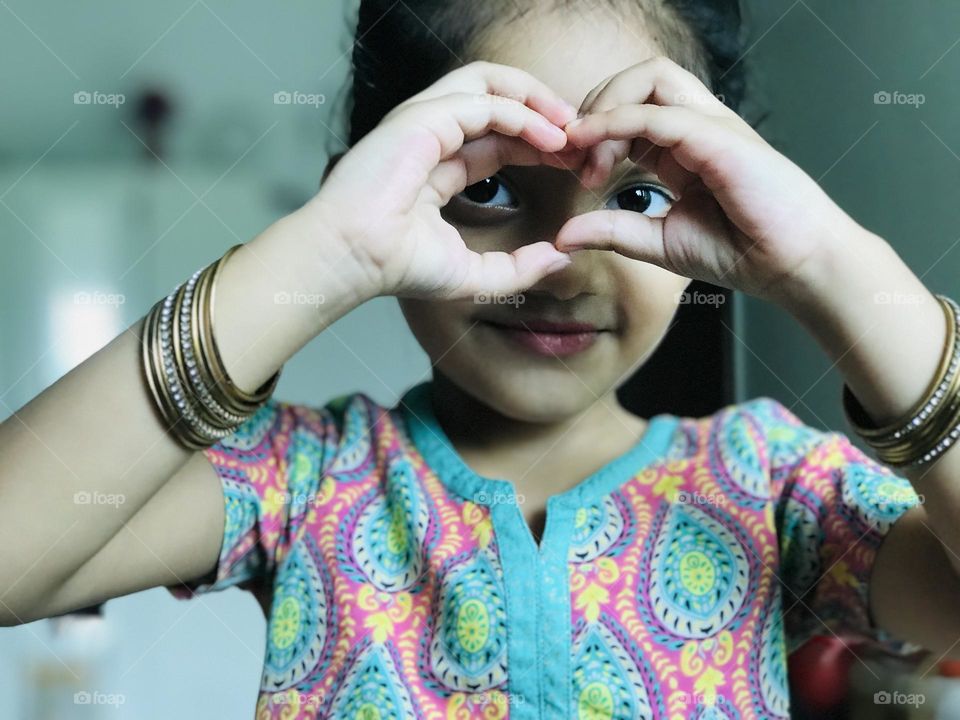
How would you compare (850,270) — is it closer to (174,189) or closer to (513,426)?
(513,426)

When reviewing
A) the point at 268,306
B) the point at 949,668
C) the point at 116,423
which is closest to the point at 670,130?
the point at 268,306

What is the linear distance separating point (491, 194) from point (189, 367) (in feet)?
0.74

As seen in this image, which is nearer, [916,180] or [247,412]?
[247,412]

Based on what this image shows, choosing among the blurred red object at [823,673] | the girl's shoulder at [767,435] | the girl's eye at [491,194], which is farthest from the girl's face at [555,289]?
the blurred red object at [823,673]

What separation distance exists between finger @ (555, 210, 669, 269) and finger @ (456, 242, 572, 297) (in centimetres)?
1

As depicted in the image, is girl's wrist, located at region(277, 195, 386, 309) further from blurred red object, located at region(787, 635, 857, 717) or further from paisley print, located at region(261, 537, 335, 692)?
blurred red object, located at region(787, 635, 857, 717)

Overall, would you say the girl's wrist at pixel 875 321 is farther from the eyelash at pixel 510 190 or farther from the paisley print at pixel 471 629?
the paisley print at pixel 471 629

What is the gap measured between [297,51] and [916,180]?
62 centimetres

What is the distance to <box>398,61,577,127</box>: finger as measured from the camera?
58cm

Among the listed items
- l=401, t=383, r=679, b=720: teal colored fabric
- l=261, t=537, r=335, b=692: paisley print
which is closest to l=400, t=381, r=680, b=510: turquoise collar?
l=401, t=383, r=679, b=720: teal colored fabric

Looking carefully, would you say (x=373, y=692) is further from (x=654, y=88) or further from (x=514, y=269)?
(x=654, y=88)

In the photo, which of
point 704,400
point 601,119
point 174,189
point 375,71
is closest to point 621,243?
point 601,119

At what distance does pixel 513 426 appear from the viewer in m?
0.72

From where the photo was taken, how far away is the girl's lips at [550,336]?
2.11 ft
